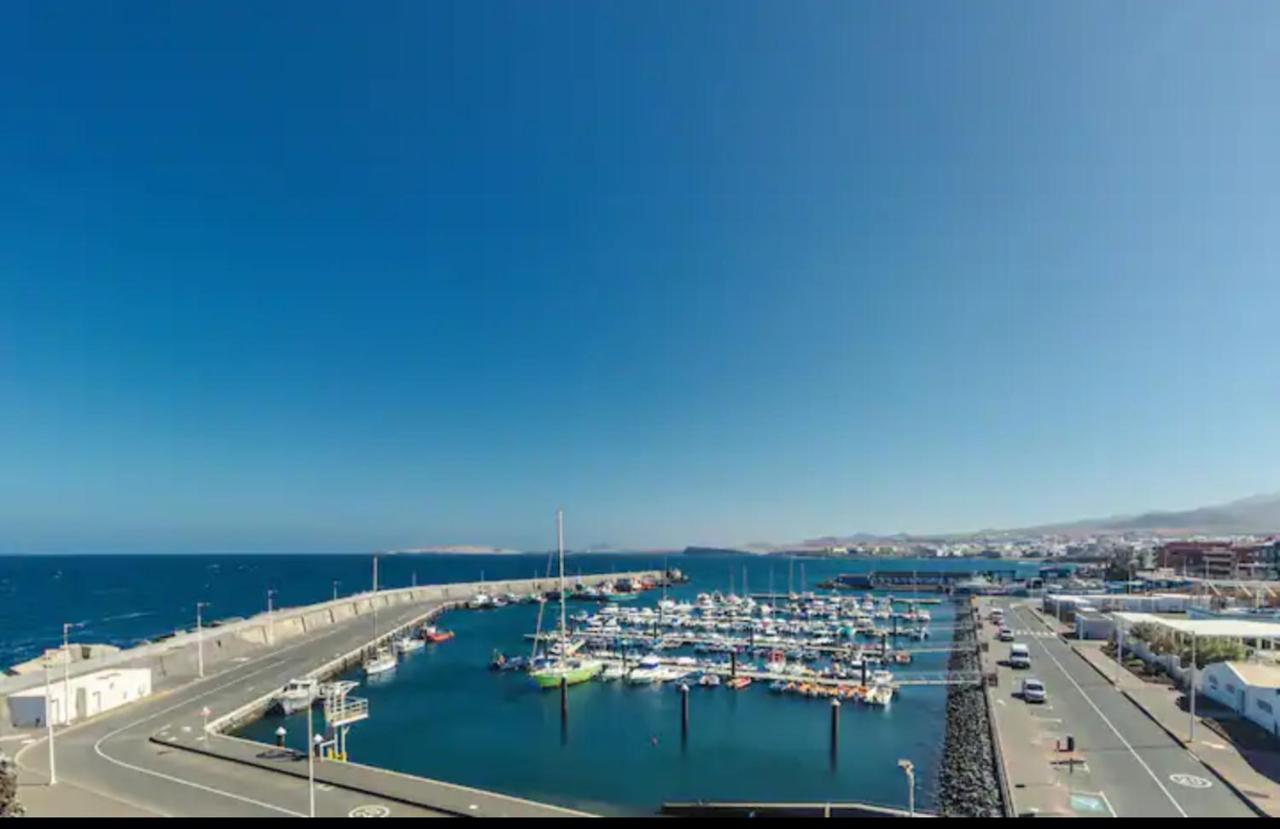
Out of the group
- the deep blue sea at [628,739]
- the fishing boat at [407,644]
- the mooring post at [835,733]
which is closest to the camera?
the deep blue sea at [628,739]

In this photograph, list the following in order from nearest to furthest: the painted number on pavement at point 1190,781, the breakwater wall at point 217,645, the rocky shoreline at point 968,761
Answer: the painted number on pavement at point 1190,781 < the rocky shoreline at point 968,761 < the breakwater wall at point 217,645

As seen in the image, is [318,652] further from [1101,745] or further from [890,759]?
[1101,745]

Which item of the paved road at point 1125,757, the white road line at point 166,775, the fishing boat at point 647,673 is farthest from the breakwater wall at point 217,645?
the paved road at point 1125,757

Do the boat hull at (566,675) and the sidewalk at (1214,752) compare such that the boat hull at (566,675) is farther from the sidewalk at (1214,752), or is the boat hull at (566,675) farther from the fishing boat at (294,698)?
the sidewalk at (1214,752)

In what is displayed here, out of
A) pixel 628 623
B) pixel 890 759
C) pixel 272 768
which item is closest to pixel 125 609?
pixel 628 623

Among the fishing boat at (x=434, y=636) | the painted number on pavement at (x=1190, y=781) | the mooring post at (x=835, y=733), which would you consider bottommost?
the fishing boat at (x=434, y=636)

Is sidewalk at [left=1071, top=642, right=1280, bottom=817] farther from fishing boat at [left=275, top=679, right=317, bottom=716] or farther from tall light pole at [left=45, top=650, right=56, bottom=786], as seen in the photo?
fishing boat at [left=275, top=679, right=317, bottom=716]

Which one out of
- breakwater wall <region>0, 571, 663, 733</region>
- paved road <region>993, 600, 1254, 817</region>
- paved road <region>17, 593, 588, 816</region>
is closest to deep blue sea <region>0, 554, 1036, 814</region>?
paved road <region>17, 593, 588, 816</region>

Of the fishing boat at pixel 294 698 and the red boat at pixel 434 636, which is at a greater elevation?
the fishing boat at pixel 294 698
